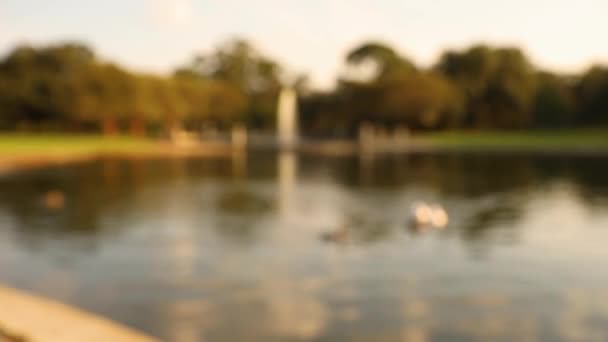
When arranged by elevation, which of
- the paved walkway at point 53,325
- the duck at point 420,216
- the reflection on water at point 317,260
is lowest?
the reflection on water at point 317,260

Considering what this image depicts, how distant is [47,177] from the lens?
34.4m

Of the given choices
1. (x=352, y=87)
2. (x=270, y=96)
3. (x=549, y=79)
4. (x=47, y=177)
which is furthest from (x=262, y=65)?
(x=47, y=177)

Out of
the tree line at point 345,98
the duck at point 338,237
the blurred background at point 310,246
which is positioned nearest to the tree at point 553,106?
the tree line at point 345,98

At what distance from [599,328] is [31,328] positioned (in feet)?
26.1

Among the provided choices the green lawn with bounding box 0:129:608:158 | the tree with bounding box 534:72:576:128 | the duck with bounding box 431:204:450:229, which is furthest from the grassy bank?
the duck with bounding box 431:204:450:229

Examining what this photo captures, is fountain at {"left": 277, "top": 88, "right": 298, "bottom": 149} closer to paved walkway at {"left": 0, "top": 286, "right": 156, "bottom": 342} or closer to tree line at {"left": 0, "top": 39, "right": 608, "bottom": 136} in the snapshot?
tree line at {"left": 0, "top": 39, "right": 608, "bottom": 136}

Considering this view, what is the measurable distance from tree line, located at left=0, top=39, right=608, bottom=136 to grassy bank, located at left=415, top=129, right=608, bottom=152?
630 centimetres

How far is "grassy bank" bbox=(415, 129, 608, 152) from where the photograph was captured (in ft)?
200

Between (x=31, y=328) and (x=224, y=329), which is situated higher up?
(x=31, y=328)

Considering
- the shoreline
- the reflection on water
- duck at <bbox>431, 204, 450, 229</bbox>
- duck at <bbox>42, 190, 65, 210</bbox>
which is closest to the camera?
the reflection on water

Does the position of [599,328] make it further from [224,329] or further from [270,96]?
[270,96]

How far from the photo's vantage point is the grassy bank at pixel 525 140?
60.8 m

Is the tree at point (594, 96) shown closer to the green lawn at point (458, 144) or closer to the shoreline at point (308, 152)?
the green lawn at point (458, 144)

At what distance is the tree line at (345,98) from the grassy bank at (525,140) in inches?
248
